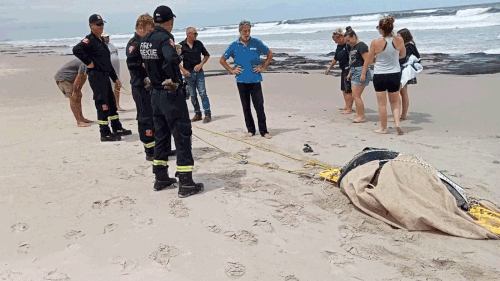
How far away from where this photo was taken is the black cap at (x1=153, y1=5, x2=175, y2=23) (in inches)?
151

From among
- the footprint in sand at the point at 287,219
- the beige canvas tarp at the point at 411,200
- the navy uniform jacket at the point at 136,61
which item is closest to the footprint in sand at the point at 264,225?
the footprint in sand at the point at 287,219

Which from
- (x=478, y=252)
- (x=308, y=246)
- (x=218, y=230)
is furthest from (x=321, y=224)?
(x=478, y=252)

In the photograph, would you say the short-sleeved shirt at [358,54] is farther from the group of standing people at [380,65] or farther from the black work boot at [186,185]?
the black work boot at [186,185]

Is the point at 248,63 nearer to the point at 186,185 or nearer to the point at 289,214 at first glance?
the point at 186,185

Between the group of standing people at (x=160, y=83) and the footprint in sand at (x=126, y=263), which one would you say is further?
the group of standing people at (x=160, y=83)

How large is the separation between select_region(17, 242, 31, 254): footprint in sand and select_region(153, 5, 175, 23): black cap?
2.27 metres

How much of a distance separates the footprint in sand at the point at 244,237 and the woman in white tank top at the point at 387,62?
148 inches

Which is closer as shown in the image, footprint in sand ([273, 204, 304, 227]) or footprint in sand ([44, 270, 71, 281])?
footprint in sand ([44, 270, 71, 281])

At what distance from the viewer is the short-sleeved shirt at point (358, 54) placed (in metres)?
6.85

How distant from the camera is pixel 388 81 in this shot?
5.98 m

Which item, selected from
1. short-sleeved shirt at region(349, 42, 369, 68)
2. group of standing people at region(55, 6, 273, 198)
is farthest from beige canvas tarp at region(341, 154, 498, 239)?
short-sleeved shirt at region(349, 42, 369, 68)

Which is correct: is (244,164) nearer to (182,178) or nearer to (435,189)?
(182,178)

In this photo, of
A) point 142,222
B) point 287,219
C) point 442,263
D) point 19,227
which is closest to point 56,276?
point 142,222

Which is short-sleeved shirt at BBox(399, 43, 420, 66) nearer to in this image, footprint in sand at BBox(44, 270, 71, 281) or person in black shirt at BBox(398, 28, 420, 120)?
person in black shirt at BBox(398, 28, 420, 120)
